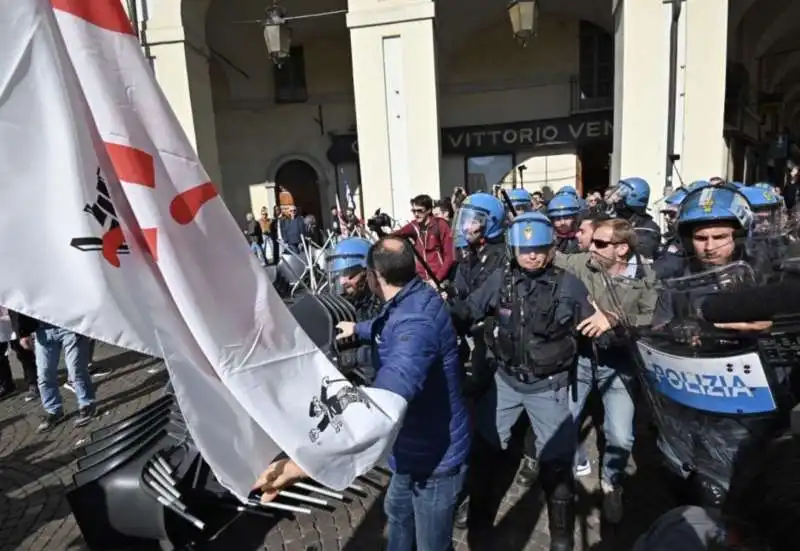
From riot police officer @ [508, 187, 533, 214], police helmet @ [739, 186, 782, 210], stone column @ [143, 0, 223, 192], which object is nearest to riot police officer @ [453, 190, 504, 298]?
police helmet @ [739, 186, 782, 210]

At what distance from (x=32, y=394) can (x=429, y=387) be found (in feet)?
18.2

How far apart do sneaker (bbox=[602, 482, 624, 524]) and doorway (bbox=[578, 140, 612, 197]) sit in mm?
11382

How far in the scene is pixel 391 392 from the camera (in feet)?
5.17

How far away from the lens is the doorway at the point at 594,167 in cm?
1342

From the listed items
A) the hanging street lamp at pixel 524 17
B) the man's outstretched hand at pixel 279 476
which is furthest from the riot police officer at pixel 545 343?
the hanging street lamp at pixel 524 17

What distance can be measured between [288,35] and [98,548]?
8215mm

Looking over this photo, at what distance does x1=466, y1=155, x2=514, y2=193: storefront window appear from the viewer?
1368 cm

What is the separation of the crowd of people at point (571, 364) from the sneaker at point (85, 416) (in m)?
3.00

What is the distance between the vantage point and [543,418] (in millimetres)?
2820

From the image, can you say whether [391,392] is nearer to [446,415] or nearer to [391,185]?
[446,415]

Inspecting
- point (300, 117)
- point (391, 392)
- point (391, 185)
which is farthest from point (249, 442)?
point (300, 117)

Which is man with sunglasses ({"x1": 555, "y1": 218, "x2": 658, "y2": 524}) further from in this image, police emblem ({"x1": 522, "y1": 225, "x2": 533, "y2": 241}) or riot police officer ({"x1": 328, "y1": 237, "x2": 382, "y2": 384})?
riot police officer ({"x1": 328, "y1": 237, "x2": 382, "y2": 384})

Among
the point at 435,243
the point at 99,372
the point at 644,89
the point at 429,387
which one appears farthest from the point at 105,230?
the point at 644,89

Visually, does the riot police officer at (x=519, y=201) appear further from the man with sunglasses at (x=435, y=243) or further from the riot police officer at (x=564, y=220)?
the man with sunglasses at (x=435, y=243)
